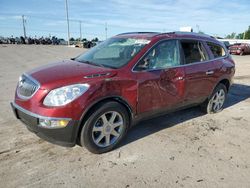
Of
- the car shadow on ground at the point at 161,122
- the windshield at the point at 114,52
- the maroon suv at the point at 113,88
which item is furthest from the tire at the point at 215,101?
the windshield at the point at 114,52

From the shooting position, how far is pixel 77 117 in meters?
3.19

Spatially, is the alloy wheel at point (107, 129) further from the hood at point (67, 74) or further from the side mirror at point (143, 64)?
the side mirror at point (143, 64)

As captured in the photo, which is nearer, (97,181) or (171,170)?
(97,181)

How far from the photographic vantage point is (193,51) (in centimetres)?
491

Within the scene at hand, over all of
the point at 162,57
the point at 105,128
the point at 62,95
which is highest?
the point at 162,57

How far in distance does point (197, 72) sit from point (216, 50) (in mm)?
1192

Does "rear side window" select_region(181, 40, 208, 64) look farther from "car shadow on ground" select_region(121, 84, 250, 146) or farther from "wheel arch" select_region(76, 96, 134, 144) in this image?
"wheel arch" select_region(76, 96, 134, 144)

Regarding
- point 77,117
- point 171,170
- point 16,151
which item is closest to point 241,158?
point 171,170

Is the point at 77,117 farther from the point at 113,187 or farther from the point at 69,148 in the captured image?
the point at 113,187

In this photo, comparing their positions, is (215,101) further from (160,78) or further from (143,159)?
(143,159)

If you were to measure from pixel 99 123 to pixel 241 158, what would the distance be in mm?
2164

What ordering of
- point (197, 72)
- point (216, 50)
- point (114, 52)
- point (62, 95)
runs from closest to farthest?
point (62, 95), point (114, 52), point (197, 72), point (216, 50)

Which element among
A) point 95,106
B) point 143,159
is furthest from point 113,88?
point 143,159

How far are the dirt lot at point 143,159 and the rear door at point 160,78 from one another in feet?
1.89
